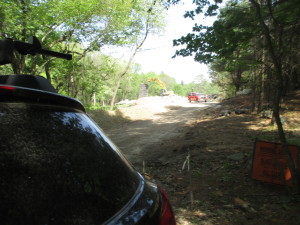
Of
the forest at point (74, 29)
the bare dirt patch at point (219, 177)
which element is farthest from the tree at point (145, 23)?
the bare dirt patch at point (219, 177)

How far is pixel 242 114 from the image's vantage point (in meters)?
14.0

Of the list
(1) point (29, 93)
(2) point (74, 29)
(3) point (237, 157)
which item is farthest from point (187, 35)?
(2) point (74, 29)

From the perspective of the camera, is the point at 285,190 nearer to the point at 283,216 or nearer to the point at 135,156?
the point at 283,216

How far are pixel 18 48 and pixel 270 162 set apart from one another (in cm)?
506

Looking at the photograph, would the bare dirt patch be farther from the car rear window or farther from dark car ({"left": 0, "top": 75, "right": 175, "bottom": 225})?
the car rear window

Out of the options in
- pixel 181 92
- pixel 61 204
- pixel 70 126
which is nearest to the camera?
pixel 61 204

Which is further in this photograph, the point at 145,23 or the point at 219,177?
the point at 145,23

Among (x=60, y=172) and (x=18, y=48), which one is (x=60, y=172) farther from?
(x=18, y=48)

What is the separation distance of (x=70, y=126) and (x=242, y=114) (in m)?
13.9

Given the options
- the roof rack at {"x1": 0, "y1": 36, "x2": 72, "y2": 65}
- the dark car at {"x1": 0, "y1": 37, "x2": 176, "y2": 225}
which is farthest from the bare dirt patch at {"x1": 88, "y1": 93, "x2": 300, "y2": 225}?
the roof rack at {"x1": 0, "y1": 36, "x2": 72, "y2": 65}

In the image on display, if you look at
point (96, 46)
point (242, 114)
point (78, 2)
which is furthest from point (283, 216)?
point (96, 46)

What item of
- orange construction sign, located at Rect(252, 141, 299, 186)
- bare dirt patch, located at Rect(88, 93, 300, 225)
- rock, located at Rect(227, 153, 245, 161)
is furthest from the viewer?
rock, located at Rect(227, 153, 245, 161)

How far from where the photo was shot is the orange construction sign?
4.82m

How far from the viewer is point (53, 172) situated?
42.8 inches
